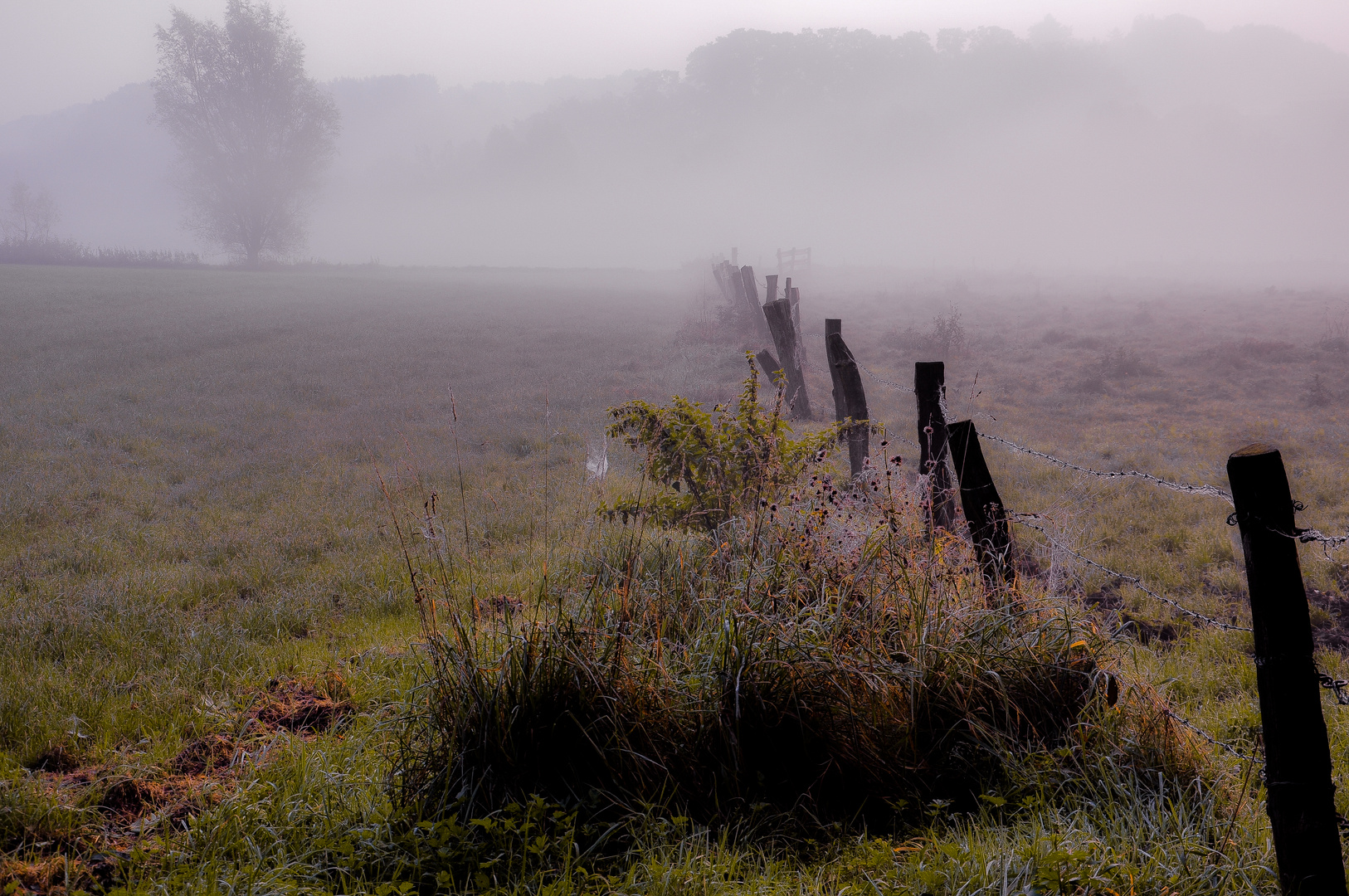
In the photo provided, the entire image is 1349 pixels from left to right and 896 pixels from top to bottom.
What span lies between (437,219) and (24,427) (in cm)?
15843

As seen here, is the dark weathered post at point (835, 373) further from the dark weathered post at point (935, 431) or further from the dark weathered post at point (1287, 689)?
the dark weathered post at point (1287, 689)

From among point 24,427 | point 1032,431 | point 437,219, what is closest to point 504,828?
point 1032,431

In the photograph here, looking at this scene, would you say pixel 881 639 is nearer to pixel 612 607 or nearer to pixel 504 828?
pixel 612 607

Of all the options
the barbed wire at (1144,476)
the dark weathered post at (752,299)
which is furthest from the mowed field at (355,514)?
the dark weathered post at (752,299)

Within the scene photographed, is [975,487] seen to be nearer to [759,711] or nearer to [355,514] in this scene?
[759,711]

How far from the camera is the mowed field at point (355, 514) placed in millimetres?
2965

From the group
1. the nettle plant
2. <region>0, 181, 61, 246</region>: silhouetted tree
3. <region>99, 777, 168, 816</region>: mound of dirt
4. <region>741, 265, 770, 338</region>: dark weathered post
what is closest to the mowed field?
<region>99, 777, 168, 816</region>: mound of dirt

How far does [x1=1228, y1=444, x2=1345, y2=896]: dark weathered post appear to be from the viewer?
2.14 metres

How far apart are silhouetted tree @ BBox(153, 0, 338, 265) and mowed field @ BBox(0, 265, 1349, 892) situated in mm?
30755

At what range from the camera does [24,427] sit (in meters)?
11.2

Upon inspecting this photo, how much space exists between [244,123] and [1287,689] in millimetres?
60618

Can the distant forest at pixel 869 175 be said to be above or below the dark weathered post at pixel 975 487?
above

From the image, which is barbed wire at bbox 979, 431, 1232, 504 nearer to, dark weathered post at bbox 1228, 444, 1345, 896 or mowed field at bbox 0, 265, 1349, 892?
dark weathered post at bbox 1228, 444, 1345, 896

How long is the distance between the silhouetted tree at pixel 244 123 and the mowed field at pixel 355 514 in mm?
30755
